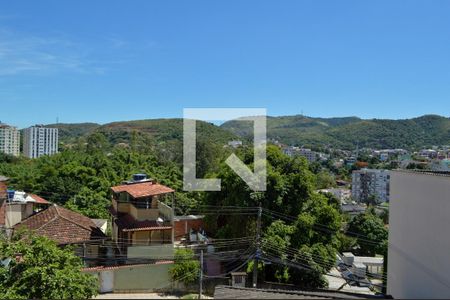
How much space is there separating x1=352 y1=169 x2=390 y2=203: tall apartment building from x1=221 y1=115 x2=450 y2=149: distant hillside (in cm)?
4092

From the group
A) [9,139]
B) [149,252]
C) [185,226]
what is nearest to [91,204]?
[185,226]

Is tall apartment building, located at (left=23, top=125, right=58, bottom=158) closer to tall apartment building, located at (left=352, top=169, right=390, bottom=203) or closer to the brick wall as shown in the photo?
tall apartment building, located at (left=352, top=169, right=390, bottom=203)

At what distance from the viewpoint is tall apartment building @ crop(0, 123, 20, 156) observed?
82562 mm

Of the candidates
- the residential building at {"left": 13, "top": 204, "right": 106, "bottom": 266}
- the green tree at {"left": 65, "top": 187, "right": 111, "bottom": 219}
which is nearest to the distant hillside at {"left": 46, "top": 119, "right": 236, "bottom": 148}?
the green tree at {"left": 65, "top": 187, "right": 111, "bottom": 219}

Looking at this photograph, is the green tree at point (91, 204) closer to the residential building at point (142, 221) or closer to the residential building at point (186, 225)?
the residential building at point (186, 225)

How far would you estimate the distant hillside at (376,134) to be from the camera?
368 feet

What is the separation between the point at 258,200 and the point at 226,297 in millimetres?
11055

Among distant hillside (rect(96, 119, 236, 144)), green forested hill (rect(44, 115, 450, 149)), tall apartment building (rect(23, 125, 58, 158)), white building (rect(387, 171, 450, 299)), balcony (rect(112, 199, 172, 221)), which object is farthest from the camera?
green forested hill (rect(44, 115, 450, 149))

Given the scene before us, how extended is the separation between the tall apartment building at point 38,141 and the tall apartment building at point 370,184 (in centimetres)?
6228

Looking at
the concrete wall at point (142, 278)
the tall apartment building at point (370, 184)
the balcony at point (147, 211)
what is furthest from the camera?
the tall apartment building at point (370, 184)

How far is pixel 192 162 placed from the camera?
2598 cm

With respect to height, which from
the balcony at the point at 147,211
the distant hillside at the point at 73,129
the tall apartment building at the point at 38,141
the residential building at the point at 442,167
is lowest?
the balcony at the point at 147,211

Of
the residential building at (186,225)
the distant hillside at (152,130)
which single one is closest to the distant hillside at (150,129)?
the distant hillside at (152,130)

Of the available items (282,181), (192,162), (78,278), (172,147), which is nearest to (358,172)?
(172,147)
